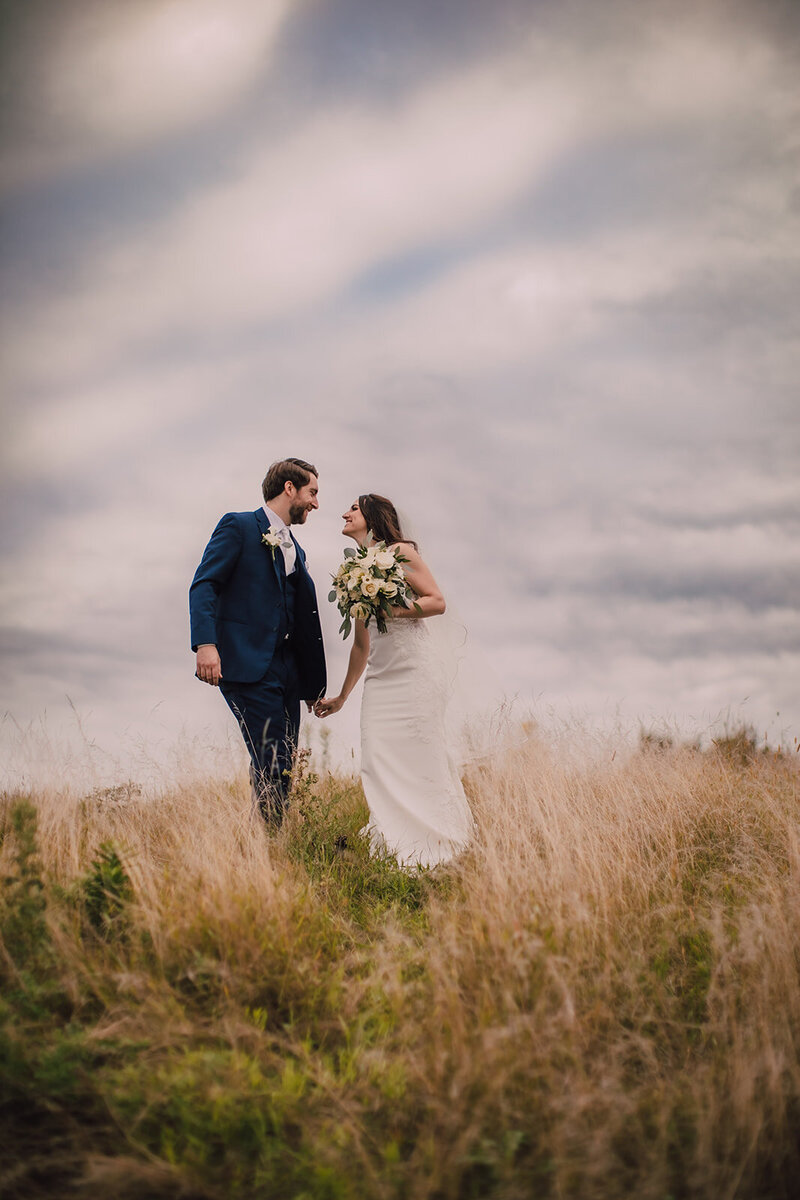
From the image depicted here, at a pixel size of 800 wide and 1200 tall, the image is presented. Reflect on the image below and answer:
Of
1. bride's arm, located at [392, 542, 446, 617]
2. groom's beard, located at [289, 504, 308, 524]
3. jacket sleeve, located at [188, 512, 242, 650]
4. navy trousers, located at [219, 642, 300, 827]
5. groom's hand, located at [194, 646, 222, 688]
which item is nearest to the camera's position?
groom's hand, located at [194, 646, 222, 688]

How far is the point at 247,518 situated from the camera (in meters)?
5.54

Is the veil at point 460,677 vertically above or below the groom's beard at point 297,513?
below

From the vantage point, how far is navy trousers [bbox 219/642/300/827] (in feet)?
16.9

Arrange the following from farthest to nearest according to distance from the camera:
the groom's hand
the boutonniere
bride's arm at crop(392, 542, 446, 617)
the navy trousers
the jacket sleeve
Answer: the boutonniere < bride's arm at crop(392, 542, 446, 617) < the navy trousers < the jacket sleeve < the groom's hand

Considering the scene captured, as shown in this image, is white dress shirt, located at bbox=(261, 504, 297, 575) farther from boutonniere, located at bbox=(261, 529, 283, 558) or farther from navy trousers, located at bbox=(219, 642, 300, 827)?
navy trousers, located at bbox=(219, 642, 300, 827)

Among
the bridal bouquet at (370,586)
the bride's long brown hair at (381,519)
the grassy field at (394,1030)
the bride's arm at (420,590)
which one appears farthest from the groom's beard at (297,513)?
the grassy field at (394,1030)

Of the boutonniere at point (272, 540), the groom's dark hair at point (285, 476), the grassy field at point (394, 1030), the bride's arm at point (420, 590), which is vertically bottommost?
the grassy field at point (394, 1030)

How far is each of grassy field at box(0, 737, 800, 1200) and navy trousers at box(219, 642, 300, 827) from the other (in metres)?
0.74

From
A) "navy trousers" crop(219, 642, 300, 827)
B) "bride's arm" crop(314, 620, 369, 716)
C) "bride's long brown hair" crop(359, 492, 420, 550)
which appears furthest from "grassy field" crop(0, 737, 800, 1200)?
"bride's long brown hair" crop(359, 492, 420, 550)

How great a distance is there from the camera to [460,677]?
19.0 feet

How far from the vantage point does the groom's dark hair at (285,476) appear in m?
5.75

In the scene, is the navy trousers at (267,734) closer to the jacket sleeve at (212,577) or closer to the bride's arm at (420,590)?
the jacket sleeve at (212,577)

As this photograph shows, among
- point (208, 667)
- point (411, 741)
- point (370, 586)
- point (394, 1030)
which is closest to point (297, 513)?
point (370, 586)

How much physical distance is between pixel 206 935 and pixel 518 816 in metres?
2.77
